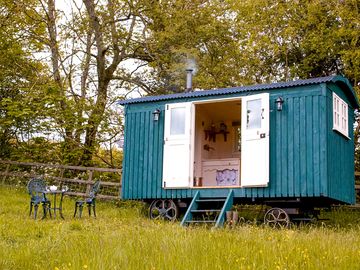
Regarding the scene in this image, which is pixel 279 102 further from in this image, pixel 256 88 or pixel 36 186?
pixel 36 186

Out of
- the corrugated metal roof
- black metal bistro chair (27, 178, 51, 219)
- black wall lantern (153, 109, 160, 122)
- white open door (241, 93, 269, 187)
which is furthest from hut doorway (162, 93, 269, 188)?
black metal bistro chair (27, 178, 51, 219)

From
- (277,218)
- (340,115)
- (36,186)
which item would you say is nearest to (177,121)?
(277,218)

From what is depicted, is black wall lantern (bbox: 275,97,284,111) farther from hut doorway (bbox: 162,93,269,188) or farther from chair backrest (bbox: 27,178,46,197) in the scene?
chair backrest (bbox: 27,178,46,197)

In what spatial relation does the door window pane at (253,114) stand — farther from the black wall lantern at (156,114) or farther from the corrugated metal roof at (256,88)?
the black wall lantern at (156,114)

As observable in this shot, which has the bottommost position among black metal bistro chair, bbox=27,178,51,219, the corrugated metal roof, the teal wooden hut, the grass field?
the grass field

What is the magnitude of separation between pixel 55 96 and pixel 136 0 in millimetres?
4298

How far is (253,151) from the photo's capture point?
11344 mm

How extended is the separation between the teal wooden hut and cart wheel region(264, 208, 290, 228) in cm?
2

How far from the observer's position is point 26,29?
751 inches

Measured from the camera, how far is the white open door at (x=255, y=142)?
1120 centimetres

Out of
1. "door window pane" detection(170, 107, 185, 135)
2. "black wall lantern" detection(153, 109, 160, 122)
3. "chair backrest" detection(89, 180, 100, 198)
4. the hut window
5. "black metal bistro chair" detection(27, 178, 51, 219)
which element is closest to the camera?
"black metal bistro chair" detection(27, 178, 51, 219)

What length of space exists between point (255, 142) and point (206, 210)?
66.5 inches

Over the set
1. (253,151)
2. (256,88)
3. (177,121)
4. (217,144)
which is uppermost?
(256,88)

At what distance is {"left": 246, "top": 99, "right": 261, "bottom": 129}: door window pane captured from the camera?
11.4 meters
